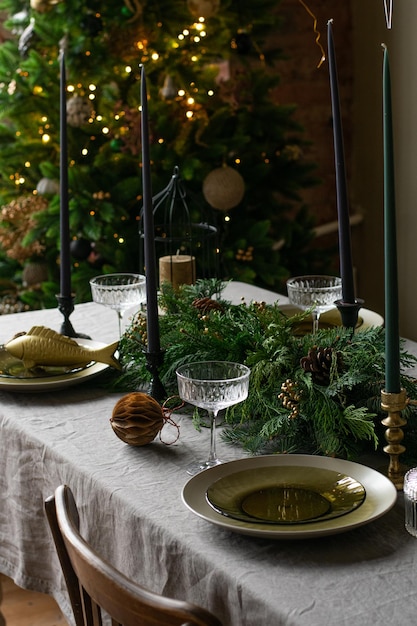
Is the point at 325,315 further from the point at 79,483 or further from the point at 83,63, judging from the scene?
the point at 83,63

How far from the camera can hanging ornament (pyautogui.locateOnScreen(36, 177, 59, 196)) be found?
312 cm

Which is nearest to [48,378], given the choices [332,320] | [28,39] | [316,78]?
[332,320]

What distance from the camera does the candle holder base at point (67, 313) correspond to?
5.77ft

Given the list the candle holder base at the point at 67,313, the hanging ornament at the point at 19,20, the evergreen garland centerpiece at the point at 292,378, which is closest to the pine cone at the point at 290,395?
the evergreen garland centerpiece at the point at 292,378

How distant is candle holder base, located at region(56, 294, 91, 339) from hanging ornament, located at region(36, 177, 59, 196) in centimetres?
142

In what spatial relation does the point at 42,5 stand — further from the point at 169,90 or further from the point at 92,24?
the point at 169,90

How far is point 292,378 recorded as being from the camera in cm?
127

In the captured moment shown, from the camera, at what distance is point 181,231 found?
3.17 metres

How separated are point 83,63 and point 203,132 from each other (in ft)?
1.56

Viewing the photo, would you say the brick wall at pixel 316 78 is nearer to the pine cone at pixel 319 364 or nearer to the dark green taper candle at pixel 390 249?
the pine cone at pixel 319 364

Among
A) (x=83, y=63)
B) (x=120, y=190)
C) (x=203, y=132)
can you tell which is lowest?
(x=120, y=190)

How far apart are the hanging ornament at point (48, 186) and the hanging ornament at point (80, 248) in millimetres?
189

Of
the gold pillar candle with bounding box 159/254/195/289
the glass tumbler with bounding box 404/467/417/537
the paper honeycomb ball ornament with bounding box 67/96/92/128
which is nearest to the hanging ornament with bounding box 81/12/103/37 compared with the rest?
the paper honeycomb ball ornament with bounding box 67/96/92/128

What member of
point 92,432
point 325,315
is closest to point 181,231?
point 325,315
